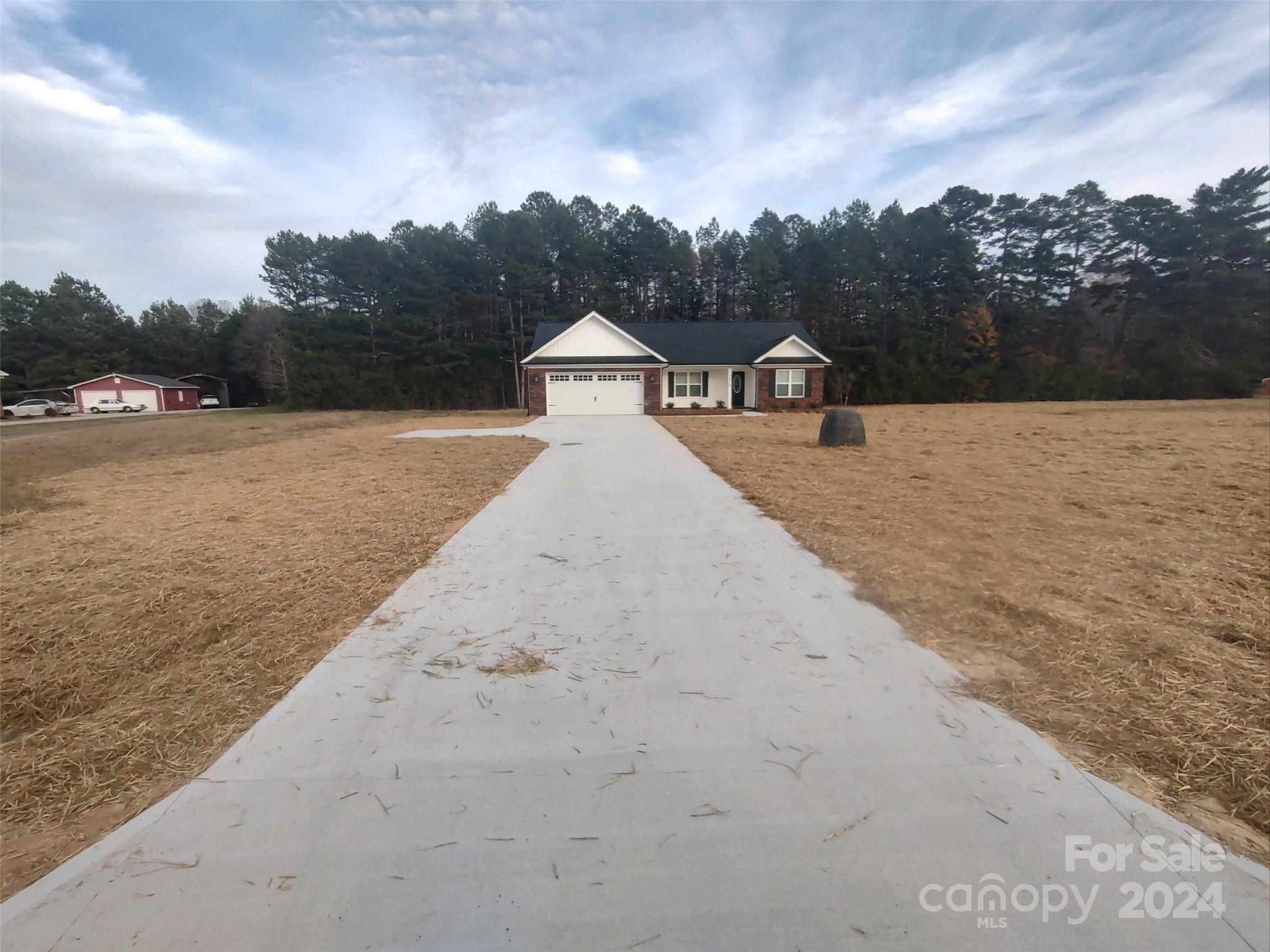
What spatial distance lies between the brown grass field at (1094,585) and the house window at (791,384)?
1869cm

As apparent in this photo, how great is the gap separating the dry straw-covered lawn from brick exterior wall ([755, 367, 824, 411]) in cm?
2134

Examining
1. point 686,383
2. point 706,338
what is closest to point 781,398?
point 686,383

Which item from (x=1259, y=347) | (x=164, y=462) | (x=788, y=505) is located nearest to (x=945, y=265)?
(x=1259, y=347)

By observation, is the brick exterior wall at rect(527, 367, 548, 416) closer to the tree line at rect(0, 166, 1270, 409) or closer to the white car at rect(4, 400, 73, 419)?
the tree line at rect(0, 166, 1270, 409)

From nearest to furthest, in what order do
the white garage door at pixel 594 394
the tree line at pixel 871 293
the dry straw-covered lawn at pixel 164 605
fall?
the dry straw-covered lawn at pixel 164 605, the white garage door at pixel 594 394, the tree line at pixel 871 293

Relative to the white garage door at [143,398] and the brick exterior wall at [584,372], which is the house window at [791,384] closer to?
the brick exterior wall at [584,372]

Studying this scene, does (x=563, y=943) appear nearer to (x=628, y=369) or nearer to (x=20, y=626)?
(x=20, y=626)

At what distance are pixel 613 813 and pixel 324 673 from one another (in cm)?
195

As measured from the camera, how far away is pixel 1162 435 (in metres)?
15.2

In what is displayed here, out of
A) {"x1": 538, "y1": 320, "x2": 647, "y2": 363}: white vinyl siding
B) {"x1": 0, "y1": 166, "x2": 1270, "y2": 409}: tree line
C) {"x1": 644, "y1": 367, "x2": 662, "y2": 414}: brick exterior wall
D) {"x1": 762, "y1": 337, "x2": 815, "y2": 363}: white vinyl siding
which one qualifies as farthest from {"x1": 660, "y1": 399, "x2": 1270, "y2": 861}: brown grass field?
{"x1": 0, "y1": 166, "x2": 1270, "y2": 409}: tree line

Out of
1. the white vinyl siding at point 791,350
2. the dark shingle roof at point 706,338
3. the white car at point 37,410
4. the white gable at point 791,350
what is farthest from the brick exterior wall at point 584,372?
the white car at point 37,410

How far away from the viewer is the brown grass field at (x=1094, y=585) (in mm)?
2549

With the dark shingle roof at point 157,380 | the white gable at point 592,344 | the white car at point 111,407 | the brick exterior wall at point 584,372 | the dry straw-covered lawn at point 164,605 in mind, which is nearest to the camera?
the dry straw-covered lawn at point 164,605

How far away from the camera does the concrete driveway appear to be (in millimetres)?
1781
